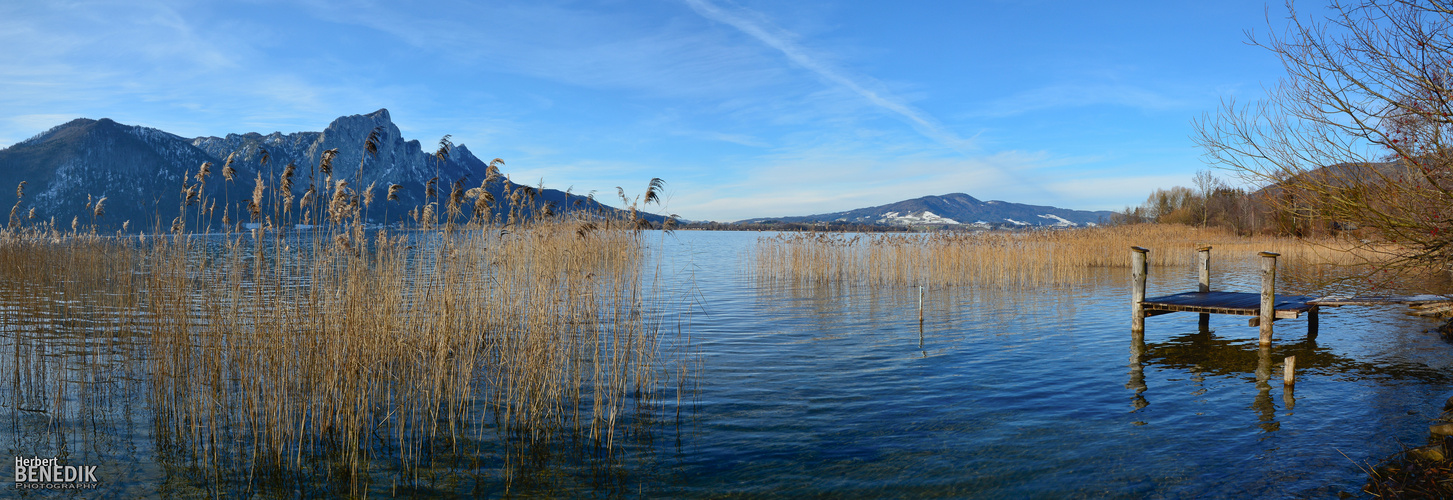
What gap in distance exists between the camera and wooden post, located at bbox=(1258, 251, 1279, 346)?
1002 cm

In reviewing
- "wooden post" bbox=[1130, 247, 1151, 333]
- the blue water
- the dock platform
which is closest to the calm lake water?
the blue water

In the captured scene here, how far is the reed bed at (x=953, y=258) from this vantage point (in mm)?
20312

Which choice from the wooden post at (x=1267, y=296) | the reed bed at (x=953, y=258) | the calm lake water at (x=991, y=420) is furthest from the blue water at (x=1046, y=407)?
the reed bed at (x=953, y=258)

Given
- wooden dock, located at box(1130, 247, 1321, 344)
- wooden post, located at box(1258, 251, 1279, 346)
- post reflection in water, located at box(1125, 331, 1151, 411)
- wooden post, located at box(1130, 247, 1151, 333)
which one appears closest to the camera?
post reflection in water, located at box(1125, 331, 1151, 411)

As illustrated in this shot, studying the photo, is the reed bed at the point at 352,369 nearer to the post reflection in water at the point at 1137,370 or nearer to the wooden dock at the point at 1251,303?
the post reflection in water at the point at 1137,370

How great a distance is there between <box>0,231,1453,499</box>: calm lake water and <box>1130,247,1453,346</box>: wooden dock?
48 cm

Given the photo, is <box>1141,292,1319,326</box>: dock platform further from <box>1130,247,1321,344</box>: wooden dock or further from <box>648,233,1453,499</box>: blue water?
<box>648,233,1453,499</box>: blue water

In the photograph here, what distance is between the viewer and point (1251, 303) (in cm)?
1119

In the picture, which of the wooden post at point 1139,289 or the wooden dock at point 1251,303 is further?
the wooden post at point 1139,289

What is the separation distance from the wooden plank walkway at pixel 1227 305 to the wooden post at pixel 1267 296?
1.34 feet

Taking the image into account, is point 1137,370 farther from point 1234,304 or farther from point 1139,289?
point 1234,304

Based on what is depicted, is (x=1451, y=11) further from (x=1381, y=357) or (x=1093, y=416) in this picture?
(x=1381, y=357)

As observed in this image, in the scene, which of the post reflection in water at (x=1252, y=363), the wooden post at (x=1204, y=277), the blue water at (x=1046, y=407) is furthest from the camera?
the wooden post at (x=1204, y=277)

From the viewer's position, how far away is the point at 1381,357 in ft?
32.2
